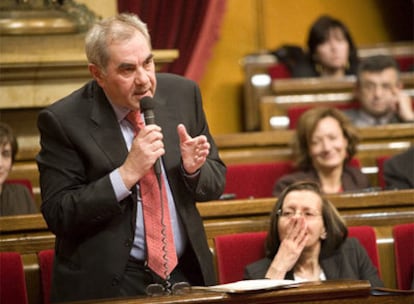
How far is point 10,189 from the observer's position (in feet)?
8.71

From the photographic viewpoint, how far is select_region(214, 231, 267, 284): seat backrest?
2.40 metres

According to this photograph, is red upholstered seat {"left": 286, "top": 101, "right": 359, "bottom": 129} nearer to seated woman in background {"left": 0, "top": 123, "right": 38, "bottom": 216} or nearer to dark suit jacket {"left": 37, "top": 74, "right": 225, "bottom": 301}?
seated woman in background {"left": 0, "top": 123, "right": 38, "bottom": 216}

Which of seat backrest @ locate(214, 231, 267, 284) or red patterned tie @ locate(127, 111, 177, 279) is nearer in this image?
red patterned tie @ locate(127, 111, 177, 279)

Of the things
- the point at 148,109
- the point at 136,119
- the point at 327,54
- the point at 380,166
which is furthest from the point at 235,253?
the point at 327,54

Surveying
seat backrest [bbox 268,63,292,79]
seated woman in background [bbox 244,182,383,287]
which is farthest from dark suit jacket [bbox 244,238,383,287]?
seat backrest [bbox 268,63,292,79]

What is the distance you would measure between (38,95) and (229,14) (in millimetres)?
2231

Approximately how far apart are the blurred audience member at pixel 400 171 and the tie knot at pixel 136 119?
112 centimetres

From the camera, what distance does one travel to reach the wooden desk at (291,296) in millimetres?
1676

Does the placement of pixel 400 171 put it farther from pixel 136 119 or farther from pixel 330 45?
pixel 330 45

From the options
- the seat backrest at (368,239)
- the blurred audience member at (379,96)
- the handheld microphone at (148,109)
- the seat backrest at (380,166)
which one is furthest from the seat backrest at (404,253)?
the blurred audience member at (379,96)

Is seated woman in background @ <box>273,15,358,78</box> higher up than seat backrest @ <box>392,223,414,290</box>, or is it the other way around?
seated woman in background @ <box>273,15,358,78</box>

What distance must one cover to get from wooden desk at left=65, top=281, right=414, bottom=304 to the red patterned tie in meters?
0.22

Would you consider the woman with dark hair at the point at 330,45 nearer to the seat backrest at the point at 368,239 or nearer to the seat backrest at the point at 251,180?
the seat backrest at the point at 251,180

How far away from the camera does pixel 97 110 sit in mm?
1991
